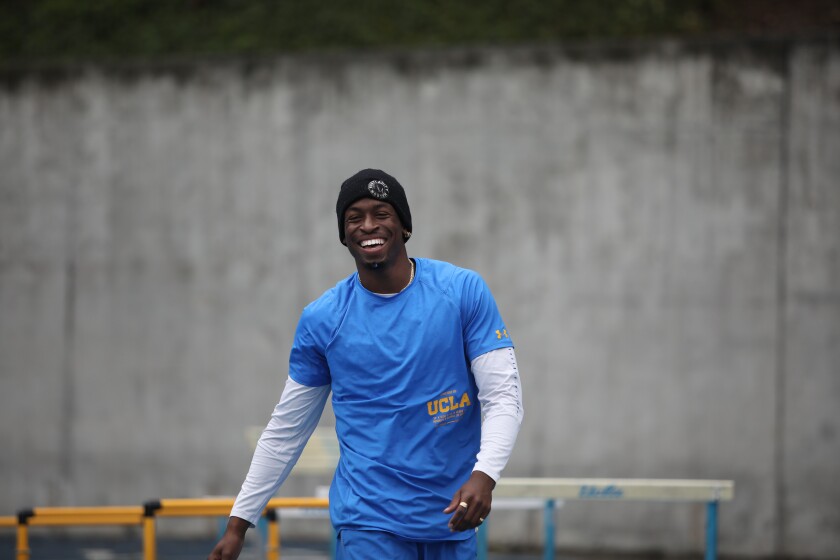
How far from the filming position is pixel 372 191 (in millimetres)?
3762

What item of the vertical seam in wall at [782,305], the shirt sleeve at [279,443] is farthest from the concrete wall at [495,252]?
the shirt sleeve at [279,443]

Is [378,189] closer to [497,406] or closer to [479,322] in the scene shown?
[479,322]

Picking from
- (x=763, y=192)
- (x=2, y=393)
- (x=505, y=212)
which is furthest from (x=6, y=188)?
(x=763, y=192)

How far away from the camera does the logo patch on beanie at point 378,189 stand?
3.76 m

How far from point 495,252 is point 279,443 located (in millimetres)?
5772

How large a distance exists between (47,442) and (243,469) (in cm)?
193

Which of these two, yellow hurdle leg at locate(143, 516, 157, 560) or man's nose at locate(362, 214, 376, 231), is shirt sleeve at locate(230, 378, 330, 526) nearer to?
man's nose at locate(362, 214, 376, 231)

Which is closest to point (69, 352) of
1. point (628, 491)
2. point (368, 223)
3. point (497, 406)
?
point (628, 491)

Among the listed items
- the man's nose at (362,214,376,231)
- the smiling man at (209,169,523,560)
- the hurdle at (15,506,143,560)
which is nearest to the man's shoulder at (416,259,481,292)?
the smiling man at (209,169,523,560)

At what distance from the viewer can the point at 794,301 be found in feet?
30.0

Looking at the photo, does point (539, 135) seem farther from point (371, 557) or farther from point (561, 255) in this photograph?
point (371, 557)

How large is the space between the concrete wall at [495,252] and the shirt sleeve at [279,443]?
5.61 metres

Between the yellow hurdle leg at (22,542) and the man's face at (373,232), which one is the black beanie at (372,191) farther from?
the yellow hurdle leg at (22,542)

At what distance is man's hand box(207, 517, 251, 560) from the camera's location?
12.3 feet
